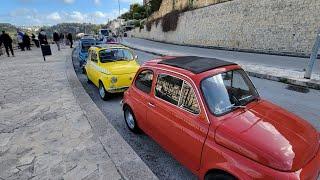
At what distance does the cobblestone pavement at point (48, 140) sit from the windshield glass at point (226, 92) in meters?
1.81

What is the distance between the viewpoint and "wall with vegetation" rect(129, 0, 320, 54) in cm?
1623

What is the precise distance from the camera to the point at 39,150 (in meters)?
4.68

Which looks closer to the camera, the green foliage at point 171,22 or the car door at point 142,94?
the car door at point 142,94

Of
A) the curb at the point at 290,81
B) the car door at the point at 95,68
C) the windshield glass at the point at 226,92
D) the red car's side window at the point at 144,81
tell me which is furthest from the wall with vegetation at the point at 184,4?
the windshield glass at the point at 226,92

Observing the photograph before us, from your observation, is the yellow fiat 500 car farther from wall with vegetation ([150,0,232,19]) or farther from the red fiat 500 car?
wall with vegetation ([150,0,232,19])

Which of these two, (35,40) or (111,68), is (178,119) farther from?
(35,40)

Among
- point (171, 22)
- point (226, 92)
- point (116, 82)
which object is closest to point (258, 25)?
point (116, 82)

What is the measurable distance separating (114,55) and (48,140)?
4442mm

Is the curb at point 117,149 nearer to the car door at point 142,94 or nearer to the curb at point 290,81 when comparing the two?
the car door at point 142,94

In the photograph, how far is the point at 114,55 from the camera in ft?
29.1

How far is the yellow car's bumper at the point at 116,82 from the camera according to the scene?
772cm

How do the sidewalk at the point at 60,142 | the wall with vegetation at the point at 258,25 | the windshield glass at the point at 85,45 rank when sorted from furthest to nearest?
the wall with vegetation at the point at 258,25 < the windshield glass at the point at 85,45 < the sidewalk at the point at 60,142

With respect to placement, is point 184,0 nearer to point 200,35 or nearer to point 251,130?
point 200,35

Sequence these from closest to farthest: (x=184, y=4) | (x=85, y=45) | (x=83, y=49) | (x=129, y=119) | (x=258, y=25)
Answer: (x=129, y=119) < (x=83, y=49) < (x=85, y=45) < (x=258, y=25) < (x=184, y=4)
